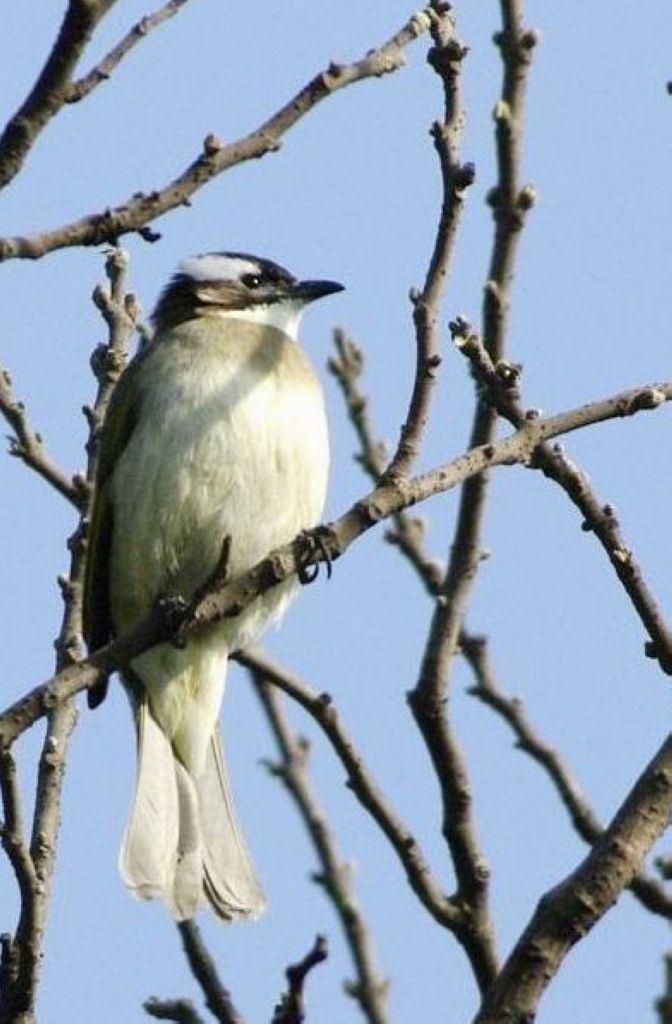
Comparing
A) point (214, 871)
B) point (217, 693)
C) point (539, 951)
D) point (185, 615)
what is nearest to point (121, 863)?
point (214, 871)

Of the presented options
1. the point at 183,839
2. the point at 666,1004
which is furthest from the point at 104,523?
the point at 666,1004

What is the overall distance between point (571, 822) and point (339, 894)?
57cm

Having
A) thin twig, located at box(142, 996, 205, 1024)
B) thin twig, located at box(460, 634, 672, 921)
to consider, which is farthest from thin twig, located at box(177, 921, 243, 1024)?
thin twig, located at box(460, 634, 672, 921)

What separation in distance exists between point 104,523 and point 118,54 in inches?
140

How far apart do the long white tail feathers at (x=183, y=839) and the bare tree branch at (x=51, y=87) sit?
2.98 m

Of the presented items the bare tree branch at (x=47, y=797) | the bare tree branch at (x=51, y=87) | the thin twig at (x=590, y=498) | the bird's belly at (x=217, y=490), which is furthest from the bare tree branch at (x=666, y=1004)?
the bird's belly at (x=217, y=490)

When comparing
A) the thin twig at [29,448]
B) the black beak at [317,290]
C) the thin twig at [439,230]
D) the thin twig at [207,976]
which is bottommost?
the thin twig at [207,976]

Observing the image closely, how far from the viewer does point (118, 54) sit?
3.43m

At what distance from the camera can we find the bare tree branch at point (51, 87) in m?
3.19

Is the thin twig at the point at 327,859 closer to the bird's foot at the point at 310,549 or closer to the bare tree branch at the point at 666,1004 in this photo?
the bird's foot at the point at 310,549

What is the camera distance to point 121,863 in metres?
6.11

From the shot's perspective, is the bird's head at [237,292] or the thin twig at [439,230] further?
the bird's head at [237,292]

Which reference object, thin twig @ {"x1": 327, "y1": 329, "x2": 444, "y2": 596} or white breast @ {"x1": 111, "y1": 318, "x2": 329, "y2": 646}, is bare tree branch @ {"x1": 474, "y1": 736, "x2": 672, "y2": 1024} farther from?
white breast @ {"x1": 111, "y1": 318, "x2": 329, "y2": 646}

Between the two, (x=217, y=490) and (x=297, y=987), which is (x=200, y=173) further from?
(x=217, y=490)
